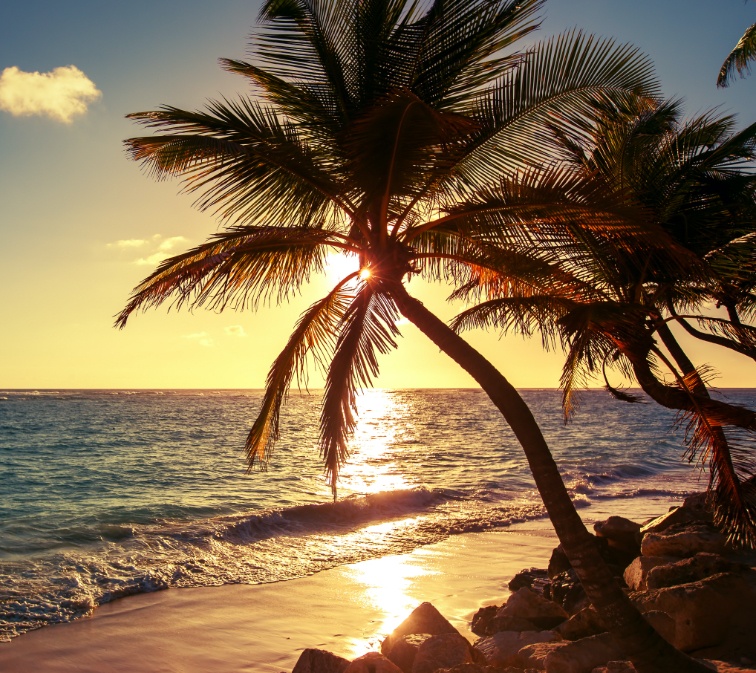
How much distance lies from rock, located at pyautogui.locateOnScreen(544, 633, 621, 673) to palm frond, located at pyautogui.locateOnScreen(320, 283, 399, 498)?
276cm

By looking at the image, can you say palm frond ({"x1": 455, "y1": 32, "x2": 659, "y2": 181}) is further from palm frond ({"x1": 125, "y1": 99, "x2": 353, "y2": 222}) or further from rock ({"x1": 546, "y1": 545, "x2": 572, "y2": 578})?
rock ({"x1": 546, "y1": 545, "x2": 572, "y2": 578})

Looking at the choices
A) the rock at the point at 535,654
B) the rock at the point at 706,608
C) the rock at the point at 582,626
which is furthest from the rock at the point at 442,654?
the rock at the point at 706,608

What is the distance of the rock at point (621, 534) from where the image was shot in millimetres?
9758

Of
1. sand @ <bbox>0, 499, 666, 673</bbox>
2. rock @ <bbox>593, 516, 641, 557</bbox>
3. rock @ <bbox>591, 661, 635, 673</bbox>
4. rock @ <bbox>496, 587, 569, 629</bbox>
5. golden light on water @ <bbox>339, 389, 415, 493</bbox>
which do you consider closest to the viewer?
rock @ <bbox>591, 661, 635, 673</bbox>

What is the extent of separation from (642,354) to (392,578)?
648cm

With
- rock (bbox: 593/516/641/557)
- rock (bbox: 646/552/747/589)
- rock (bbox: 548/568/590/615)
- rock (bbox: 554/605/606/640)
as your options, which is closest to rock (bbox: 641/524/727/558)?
rock (bbox: 646/552/747/589)

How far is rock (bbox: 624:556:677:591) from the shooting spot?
7548mm

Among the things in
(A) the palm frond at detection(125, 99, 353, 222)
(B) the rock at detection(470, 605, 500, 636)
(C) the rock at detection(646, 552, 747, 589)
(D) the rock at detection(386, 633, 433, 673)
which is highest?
(A) the palm frond at detection(125, 99, 353, 222)

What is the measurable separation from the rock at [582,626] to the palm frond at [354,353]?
9.89 feet

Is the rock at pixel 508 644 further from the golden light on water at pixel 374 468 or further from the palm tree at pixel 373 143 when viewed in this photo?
the golden light on water at pixel 374 468

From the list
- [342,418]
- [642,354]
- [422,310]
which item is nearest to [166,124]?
[422,310]

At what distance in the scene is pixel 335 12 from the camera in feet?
20.0

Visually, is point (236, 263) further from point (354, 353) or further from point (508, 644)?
point (508, 644)

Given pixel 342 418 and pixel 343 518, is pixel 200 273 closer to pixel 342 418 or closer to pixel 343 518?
pixel 342 418
